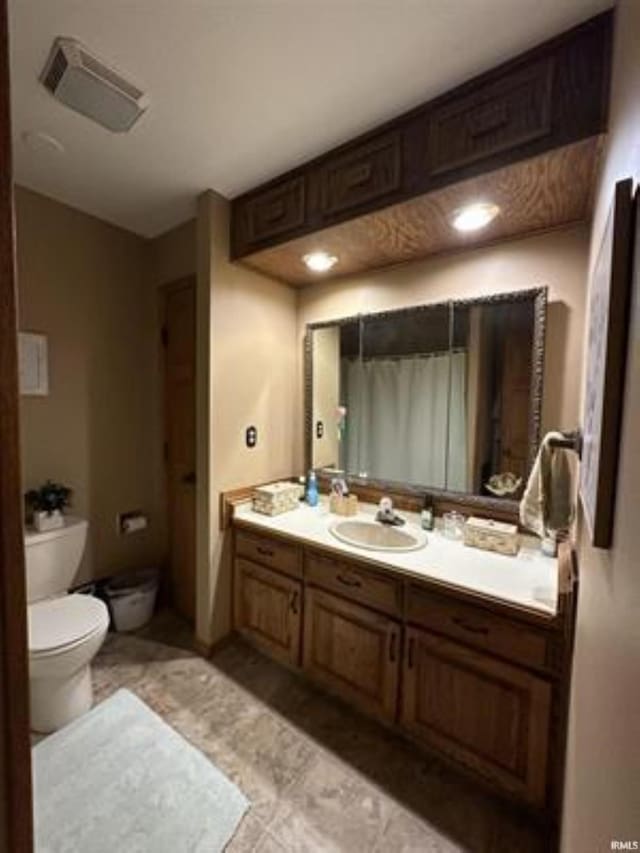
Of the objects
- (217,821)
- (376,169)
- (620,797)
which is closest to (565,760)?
(620,797)

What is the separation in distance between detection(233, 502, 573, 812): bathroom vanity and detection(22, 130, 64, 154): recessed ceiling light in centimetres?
189

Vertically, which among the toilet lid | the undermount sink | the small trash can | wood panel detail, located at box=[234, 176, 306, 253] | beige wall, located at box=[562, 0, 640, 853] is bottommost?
the small trash can

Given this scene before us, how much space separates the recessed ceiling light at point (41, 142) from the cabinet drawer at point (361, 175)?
1118 millimetres

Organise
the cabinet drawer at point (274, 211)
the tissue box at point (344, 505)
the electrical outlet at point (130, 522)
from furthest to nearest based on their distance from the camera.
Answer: the electrical outlet at point (130, 522) < the tissue box at point (344, 505) < the cabinet drawer at point (274, 211)

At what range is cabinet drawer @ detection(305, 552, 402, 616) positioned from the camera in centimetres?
158

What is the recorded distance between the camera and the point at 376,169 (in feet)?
5.03

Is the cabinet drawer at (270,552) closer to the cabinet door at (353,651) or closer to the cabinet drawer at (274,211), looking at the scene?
the cabinet door at (353,651)

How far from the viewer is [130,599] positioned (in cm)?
238

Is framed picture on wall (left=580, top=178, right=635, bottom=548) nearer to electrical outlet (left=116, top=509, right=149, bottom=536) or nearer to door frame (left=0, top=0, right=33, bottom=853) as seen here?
door frame (left=0, top=0, right=33, bottom=853)

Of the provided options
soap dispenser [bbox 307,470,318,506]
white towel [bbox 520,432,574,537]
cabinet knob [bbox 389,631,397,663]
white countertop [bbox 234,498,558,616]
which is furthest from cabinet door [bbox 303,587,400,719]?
white towel [bbox 520,432,574,537]

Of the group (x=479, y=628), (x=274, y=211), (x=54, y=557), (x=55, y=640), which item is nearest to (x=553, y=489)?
(x=479, y=628)

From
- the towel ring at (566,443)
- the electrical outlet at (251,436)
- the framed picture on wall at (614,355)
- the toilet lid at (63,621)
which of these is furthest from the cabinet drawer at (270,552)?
the framed picture on wall at (614,355)

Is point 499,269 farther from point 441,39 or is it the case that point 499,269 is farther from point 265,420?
point 265,420

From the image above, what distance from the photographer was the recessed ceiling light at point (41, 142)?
161cm
